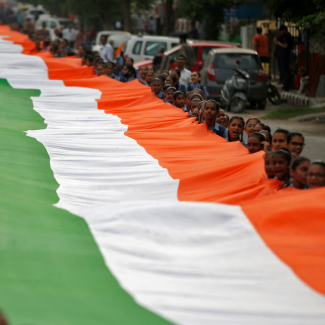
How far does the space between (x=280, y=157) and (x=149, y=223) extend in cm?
119

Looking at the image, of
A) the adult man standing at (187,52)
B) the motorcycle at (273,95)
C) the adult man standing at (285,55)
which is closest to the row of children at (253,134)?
the adult man standing at (187,52)

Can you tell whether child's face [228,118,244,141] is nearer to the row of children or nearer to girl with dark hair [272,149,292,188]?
the row of children

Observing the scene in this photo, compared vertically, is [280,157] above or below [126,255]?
above

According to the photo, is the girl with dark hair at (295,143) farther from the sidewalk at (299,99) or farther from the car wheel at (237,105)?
the sidewalk at (299,99)

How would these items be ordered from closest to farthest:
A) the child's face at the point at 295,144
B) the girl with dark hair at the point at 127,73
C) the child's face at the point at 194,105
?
the child's face at the point at 295,144 < the child's face at the point at 194,105 < the girl with dark hair at the point at 127,73

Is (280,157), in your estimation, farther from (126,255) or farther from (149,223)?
(126,255)

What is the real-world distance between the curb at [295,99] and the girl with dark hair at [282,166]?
10847 mm

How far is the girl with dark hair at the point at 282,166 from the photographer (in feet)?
15.0

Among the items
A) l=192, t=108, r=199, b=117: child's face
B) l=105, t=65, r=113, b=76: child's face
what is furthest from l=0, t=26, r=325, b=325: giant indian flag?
l=105, t=65, r=113, b=76: child's face

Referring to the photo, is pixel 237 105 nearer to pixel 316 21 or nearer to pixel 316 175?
pixel 316 21

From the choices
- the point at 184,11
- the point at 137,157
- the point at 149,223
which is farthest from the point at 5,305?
the point at 184,11

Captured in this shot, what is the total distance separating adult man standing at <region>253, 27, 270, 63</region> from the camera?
18.2 metres

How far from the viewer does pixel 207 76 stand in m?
14.3

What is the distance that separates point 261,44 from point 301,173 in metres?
14.5
